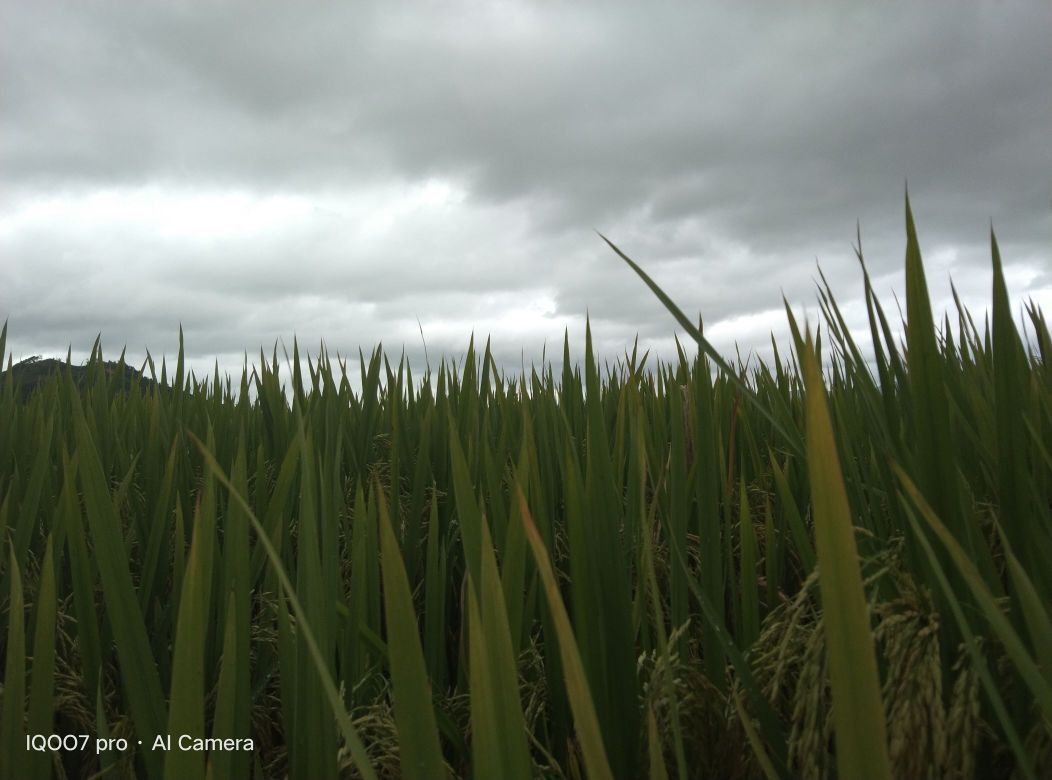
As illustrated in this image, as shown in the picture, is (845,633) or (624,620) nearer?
(845,633)

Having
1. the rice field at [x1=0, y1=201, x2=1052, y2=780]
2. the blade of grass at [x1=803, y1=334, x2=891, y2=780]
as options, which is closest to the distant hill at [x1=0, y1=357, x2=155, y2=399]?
the rice field at [x1=0, y1=201, x2=1052, y2=780]

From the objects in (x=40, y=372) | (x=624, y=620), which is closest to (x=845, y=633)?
(x=624, y=620)

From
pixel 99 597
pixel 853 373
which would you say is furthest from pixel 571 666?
pixel 99 597

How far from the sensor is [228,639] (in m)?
0.80

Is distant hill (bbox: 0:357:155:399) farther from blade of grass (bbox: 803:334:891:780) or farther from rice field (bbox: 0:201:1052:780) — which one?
blade of grass (bbox: 803:334:891:780)

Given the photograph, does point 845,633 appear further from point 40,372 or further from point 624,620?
point 40,372

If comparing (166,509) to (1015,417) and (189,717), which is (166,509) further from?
(1015,417)

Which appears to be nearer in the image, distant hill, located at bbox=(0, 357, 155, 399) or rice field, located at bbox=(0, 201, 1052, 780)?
rice field, located at bbox=(0, 201, 1052, 780)

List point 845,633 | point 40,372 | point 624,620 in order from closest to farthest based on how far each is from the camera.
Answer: point 845,633, point 624,620, point 40,372

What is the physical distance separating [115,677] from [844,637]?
50.8 inches

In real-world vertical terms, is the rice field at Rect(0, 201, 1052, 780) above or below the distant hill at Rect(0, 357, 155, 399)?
below

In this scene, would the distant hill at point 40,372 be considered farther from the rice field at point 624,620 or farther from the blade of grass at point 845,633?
the blade of grass at point 845,633

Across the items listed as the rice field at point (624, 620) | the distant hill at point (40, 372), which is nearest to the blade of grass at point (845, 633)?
the rice field at point (624, 620)

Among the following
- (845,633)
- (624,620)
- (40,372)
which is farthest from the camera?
(40,372)
